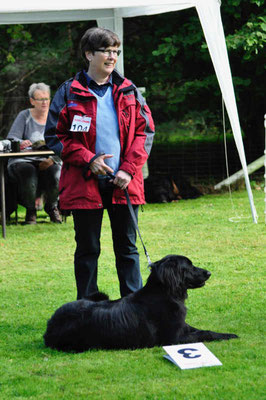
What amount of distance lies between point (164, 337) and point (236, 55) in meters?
8.08

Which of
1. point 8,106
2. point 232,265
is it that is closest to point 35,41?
point 8,106

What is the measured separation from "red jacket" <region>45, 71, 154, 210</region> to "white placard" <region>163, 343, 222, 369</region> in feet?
3.28

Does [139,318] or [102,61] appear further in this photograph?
[102,61]

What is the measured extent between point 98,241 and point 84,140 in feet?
2.14

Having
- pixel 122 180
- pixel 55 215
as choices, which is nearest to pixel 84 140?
pixel 122 180

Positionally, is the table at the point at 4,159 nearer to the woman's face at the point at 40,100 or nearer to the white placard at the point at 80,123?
the woman's face at the point at 40,100

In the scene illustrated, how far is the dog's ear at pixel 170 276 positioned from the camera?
3.74 metres

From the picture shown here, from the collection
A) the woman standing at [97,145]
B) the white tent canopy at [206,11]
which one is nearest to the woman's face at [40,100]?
the white tent canopy at [206,11]

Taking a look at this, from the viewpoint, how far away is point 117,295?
16.9 feet

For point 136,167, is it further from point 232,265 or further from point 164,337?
point 232,265

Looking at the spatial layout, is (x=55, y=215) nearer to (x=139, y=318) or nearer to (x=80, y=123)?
(x=80, y=123)

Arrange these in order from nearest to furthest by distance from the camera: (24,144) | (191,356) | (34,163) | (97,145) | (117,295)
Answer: (191,356), (97,145), (117,295), (24,144), (34,163)

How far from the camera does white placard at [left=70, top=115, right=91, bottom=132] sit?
4.11 metres

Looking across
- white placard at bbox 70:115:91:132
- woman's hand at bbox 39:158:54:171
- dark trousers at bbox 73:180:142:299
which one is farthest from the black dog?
woman's hand at bbox 39:158:54:171
